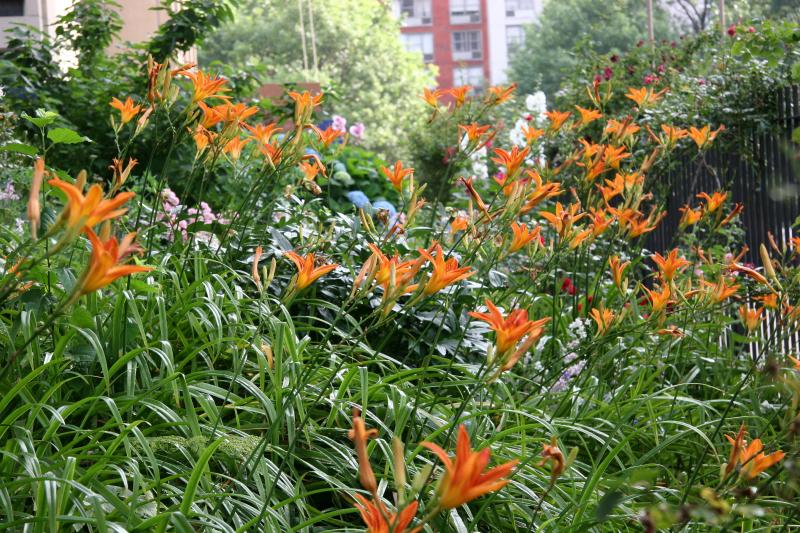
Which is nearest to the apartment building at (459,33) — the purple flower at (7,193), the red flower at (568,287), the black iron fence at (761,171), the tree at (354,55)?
the tree at (354,55)

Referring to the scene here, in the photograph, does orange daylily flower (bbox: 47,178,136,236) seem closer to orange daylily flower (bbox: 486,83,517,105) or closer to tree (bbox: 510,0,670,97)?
orange daylily flower (bbox: 486,83,517,105)

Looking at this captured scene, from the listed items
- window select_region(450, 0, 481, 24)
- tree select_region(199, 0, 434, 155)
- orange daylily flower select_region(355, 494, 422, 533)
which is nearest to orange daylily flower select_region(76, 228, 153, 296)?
orange daylily flower select_region(355, 494, 422, 533)

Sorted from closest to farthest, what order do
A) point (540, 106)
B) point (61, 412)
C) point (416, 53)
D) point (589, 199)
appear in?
point (61, 412) < point (589, 199) < point (540, 106) < point (416, 53)

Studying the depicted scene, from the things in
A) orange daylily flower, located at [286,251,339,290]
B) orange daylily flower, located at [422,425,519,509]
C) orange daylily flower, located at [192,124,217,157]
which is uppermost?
orange daylily flower, located at [192,124,217,157]

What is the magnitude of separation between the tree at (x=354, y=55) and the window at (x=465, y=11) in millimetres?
19400

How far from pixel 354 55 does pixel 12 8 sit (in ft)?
107

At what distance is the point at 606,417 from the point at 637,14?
4355 centimetres

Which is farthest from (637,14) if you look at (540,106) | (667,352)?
(667,352)

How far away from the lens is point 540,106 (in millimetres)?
9602

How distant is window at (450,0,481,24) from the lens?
196 ft

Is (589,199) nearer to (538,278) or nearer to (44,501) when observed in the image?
(538,278)

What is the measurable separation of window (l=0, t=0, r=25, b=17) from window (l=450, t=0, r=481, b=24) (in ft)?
178

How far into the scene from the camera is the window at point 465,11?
59.6m

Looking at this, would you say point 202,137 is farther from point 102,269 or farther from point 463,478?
point 463,478
